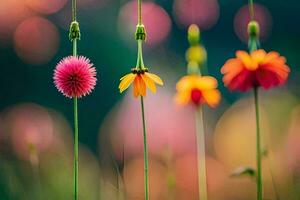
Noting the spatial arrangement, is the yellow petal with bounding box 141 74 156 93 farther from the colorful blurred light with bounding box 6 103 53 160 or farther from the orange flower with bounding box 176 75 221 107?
the colorful blurred light with bounding box 6 103 53 160

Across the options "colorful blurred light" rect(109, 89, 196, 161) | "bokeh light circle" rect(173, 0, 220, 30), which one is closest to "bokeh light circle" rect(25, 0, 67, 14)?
"bokeh light circle" rect(173, 0, 220, 30)

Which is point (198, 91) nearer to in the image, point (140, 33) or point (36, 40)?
point (140, 33)

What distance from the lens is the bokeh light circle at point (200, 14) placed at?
7.40 ft

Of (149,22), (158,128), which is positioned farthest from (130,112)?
(149,22)

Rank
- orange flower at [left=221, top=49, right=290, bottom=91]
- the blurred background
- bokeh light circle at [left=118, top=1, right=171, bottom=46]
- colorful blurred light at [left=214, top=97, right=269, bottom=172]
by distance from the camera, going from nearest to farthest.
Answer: orange flower at [left=221, top=49, right=290, bottom=91], the blurred background, colorful blurred light at [left=214, top=97, right=269, bottom=172], bokeh light circle at [left=118, top=1, right=171, bottom=46]

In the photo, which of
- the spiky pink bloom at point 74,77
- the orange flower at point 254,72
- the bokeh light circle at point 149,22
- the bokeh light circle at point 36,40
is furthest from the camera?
the bokeh light circle at point 36,40

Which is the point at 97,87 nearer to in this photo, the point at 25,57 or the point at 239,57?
the point at 25,57

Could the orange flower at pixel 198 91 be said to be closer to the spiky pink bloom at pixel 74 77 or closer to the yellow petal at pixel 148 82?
the yellow petal at pixel 148 82

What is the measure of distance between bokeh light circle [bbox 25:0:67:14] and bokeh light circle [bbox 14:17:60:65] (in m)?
0.04

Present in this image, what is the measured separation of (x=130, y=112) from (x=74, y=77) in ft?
2.49

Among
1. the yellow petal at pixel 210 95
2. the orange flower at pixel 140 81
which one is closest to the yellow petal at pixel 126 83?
the orange flower at pixel 140 81

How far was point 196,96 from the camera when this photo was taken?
875 mm

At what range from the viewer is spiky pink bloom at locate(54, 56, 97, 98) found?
93 centimetres

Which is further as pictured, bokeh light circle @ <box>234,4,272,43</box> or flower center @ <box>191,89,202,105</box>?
bokeh light circle @ <box>234,4,272,43</box>
